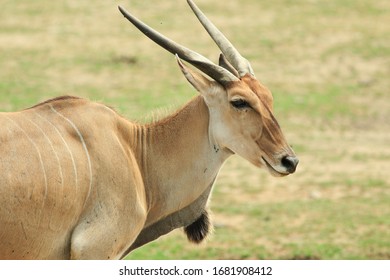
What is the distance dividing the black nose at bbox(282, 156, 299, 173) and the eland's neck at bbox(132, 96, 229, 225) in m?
0.41

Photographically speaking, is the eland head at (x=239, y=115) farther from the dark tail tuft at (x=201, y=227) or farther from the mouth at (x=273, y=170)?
the dark tail tuft at (x=201, y=227)

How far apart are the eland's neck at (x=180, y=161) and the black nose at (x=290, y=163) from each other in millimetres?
409

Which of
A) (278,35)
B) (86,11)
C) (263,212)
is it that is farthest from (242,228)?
(86,11)

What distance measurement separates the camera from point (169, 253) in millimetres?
9281

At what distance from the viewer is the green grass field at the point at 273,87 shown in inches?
392

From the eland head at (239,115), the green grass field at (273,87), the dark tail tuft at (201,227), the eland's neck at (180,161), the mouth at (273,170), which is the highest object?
the eland head at (239,115)

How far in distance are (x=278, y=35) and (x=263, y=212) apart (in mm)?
7465

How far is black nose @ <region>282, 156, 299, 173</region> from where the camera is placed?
5.96 meters

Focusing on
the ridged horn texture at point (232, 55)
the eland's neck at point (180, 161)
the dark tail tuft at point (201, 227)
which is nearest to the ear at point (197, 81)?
A: the eland's neck at point (180, 161)

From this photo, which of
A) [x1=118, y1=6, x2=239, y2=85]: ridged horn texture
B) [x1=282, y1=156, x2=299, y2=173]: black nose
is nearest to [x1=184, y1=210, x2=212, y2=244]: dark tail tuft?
[x1=282, y1=156, x2=299, y2=173]: black nose

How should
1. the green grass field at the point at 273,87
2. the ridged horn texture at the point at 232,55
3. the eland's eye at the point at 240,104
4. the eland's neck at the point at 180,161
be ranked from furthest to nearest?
the green grass field at the point at 273,87 → the ridged horn texture at the point at 232,55 → the eland's neck at the point at 180,161 → the eland's eye at the point at 240,104

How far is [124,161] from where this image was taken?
6043 mm

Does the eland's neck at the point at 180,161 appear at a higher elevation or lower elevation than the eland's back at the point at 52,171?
lower

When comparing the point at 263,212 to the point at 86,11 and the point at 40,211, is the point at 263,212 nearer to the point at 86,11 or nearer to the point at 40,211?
the point at 40,211
